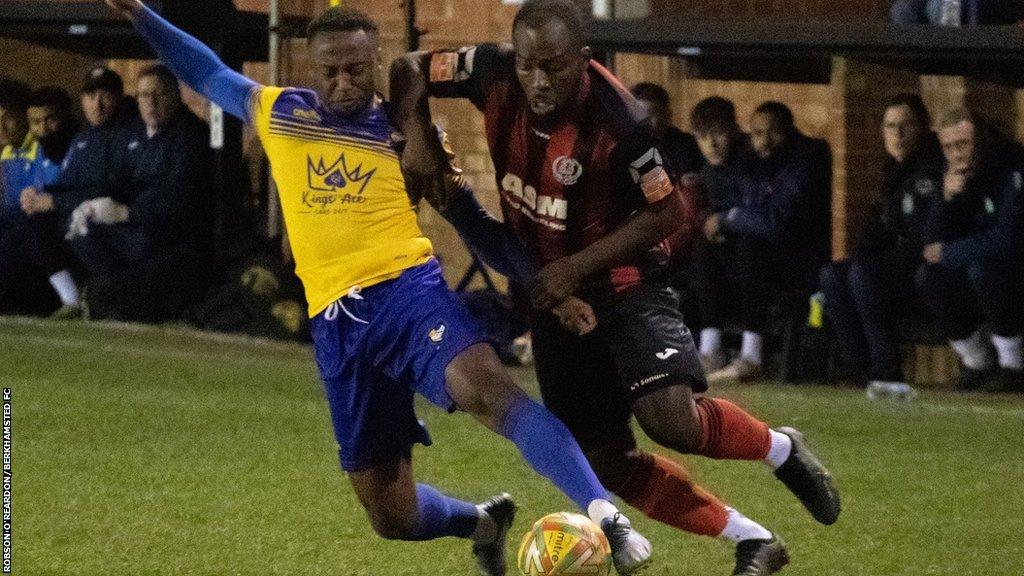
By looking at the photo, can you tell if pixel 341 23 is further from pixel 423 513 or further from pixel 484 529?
pixel 484 529

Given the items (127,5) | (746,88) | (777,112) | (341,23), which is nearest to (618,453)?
(341,23)

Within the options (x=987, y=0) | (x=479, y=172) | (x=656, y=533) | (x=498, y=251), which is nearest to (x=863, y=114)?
(x=987, y=0)

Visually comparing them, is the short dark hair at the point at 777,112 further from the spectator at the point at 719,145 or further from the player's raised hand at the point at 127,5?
the player's raised hand at the point at 127,5

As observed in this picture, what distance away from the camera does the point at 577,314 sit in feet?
16.3

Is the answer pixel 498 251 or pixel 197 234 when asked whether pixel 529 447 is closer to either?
pixel 498 251

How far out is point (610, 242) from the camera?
502 centimetres

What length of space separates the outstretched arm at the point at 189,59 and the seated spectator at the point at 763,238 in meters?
4.63

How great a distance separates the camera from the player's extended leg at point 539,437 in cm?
455


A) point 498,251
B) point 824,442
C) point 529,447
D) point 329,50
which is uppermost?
point 329,50

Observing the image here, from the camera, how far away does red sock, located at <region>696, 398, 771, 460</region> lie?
521cm

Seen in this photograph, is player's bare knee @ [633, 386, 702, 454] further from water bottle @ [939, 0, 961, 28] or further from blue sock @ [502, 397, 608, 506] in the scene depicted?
water bottle @ [939, 0, 961, 28]

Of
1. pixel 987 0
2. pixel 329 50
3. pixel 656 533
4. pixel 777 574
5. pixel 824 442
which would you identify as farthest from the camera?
pixel 987 0

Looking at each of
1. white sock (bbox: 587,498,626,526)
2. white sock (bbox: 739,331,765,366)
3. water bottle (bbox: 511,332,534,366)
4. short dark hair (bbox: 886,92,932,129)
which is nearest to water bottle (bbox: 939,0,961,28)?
short dark hair (bbox: 886,92,932,129)

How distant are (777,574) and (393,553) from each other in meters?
1.21
